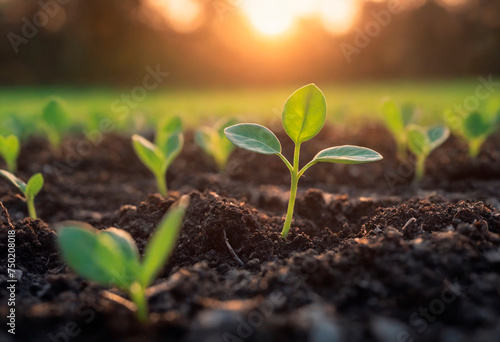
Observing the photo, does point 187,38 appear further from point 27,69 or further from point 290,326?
point 290,326

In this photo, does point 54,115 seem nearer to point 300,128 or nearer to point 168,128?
point 168,128

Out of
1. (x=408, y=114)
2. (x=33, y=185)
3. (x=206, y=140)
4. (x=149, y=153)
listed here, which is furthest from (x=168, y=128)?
(x=408, y=114)

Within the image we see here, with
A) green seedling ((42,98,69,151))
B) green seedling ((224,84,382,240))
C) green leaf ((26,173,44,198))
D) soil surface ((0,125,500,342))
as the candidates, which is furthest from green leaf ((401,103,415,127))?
green seedling ((42,98,69,151))

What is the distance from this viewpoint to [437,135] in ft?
7.62

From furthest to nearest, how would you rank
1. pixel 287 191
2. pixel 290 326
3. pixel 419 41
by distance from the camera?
1. pixel 419 41
2. pixel 287 191
3. pixel 290 326

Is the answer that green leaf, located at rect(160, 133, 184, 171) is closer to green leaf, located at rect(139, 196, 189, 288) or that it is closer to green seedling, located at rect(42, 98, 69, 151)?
green leaf, located at rect(139, 196, 189, 288)

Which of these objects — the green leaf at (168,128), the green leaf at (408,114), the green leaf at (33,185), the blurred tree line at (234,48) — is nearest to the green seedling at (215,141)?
the green leaf at (168,128)

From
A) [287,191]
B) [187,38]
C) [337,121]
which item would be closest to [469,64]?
[187,38]

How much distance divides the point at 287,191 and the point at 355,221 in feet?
2.13

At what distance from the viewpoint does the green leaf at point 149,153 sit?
6.30 ft

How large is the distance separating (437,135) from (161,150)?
5.19ft

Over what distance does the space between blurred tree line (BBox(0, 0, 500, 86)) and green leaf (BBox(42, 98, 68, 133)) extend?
53.2 ft

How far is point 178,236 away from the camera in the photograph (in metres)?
1.53

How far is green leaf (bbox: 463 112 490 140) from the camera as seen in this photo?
8.21 ft
